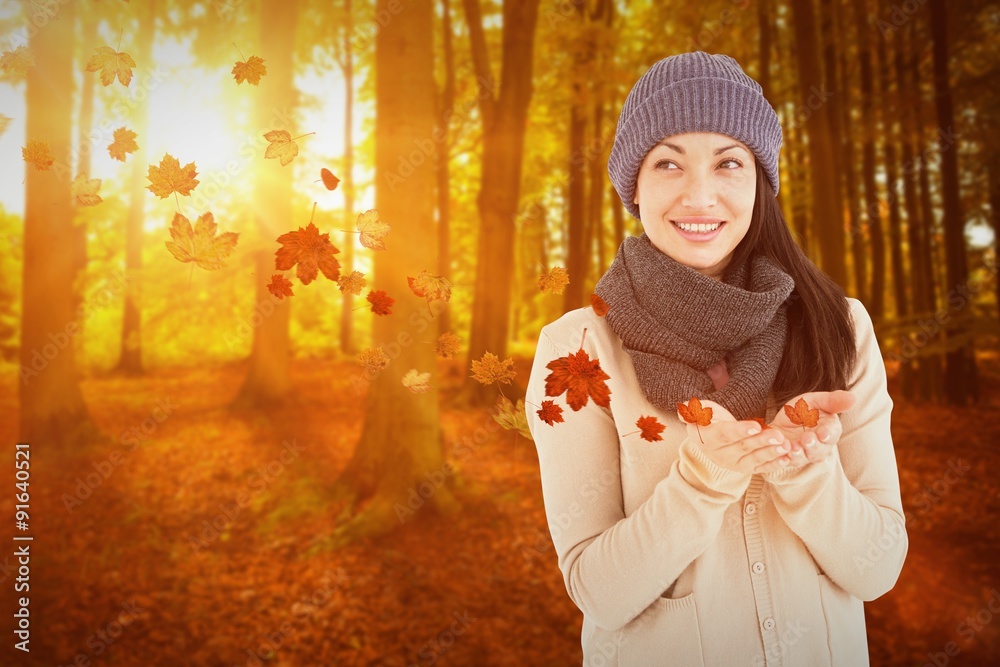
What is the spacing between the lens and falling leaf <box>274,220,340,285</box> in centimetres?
126

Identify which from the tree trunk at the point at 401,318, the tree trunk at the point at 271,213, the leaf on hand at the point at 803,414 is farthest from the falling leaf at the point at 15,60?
the tree trunk at the point at 271,213

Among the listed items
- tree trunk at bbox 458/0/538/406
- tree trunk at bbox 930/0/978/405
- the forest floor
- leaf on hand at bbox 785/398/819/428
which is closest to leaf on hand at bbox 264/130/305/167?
leaf on hand at bbox 785/398/819/428

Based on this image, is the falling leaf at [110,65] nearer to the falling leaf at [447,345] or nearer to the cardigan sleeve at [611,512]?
the falling leaf at [447,345]

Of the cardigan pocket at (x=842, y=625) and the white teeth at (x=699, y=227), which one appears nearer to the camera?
the cardigan pocket at (x=842, y=625)

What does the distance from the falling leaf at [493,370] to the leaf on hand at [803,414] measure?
595mm

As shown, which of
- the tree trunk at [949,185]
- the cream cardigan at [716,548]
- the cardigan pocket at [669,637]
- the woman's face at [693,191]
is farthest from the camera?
the tree trunk at [949,185]

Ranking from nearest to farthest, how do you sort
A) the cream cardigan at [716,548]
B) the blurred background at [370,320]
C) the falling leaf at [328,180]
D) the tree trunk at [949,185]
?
the falling leaf at [328,180] → the cream cardigan at [716,548] → the blurred background at [370,320] → the tree trunk at [949,185]

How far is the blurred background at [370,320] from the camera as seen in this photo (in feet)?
13.9

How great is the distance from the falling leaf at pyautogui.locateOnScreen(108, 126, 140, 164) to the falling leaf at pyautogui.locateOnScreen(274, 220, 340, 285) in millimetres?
508

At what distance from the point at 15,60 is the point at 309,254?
2.63ft

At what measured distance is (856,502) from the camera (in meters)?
1.42

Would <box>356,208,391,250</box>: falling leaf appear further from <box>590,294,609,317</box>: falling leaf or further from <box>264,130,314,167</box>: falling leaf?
<box>590,294,609,317</box>: falling leaf

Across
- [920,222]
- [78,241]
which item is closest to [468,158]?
[78,241]

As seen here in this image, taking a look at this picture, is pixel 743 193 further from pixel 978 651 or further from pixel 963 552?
pixel 963 552
